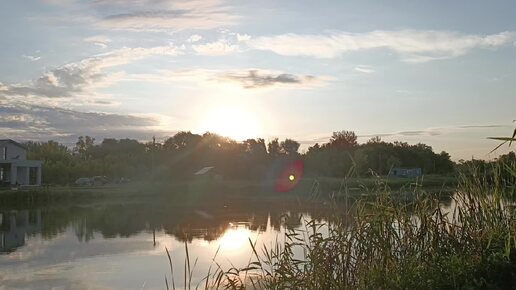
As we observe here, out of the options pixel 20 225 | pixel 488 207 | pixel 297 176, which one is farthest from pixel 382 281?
pixel 297 176

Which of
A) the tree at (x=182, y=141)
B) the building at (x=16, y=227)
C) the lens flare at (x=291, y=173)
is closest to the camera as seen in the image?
the building at (x=16, y=227)

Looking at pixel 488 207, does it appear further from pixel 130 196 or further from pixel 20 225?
pixel 130 196

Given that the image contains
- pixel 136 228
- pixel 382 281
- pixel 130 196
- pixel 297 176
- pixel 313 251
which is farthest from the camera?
pixel 297 176

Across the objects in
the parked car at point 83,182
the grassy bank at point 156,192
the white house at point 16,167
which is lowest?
the grassy bank at point 156,192

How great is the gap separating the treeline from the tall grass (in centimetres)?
3950

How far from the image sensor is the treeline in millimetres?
56844

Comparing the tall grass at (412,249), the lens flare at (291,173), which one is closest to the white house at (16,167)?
the lens flare at (291,173)

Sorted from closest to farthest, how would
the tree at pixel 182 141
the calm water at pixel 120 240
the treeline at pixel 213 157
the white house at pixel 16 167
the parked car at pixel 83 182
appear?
1. the calm water at pixel 120 240
2. the white house at pixel 16 167
3. the parked car at pixel 83 182
4. the treeline at pixel 213 157
5. the tree at pixel 182 141

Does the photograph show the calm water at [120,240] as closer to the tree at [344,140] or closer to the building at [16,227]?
the building at [16,227]

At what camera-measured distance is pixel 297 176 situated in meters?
66.2

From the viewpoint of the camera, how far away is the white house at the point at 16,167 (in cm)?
4200

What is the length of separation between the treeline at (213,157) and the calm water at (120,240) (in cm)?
2235

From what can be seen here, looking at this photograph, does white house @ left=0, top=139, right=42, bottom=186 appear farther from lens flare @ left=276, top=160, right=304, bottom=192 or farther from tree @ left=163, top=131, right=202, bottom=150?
tree @ left=163, top=131, right=202, bottom=150

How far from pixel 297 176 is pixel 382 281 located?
60510 millimetres
